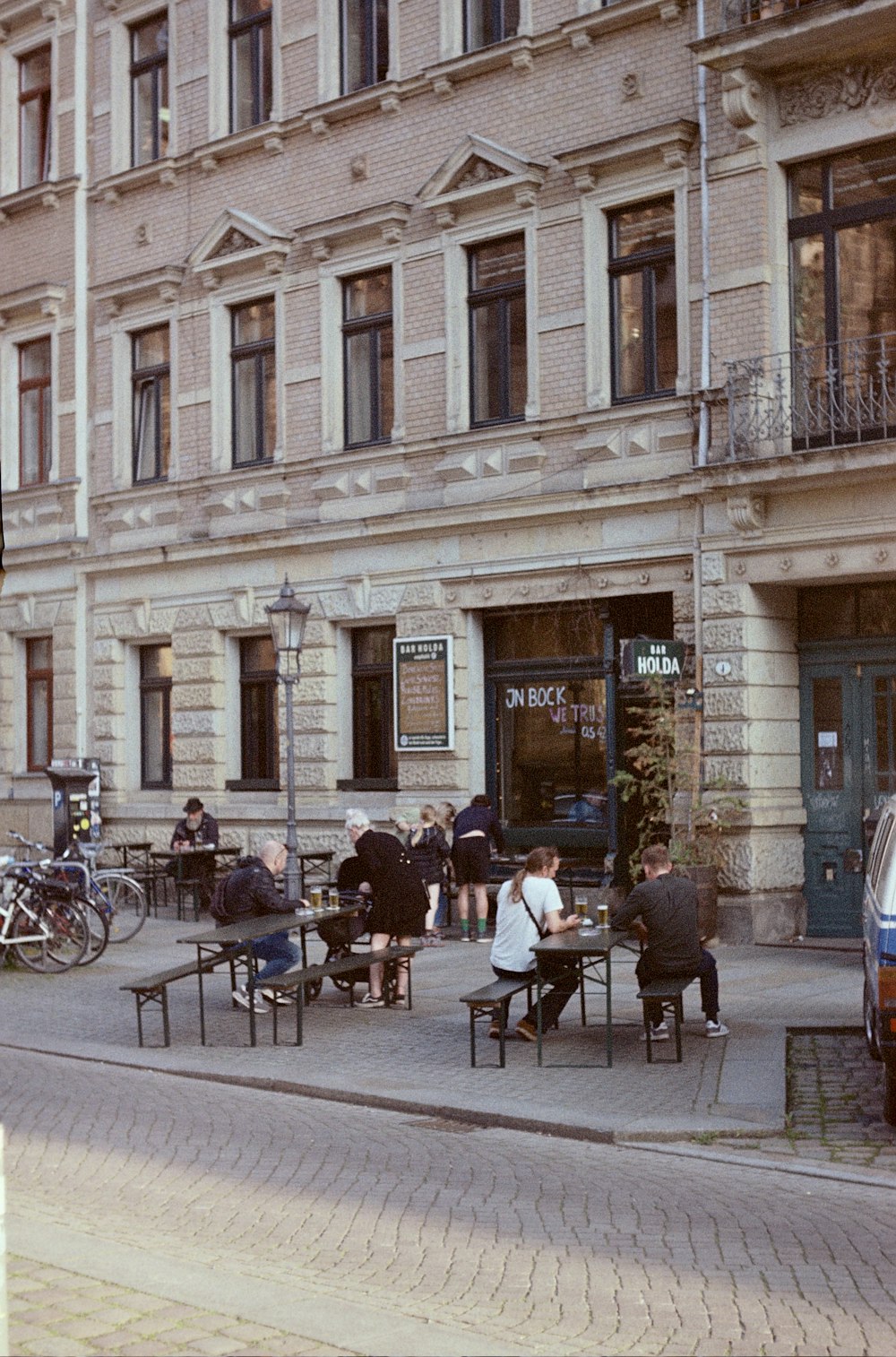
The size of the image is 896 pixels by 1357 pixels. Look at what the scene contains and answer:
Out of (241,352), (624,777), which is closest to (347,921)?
(624,777)

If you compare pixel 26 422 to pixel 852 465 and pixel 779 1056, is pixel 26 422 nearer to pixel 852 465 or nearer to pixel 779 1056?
pixel 852 465

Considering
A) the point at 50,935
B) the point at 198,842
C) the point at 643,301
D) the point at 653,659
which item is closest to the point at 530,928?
the point at 653,659

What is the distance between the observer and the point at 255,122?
23234 mm

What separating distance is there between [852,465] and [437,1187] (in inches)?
383

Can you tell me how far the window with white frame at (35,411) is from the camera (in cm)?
2639

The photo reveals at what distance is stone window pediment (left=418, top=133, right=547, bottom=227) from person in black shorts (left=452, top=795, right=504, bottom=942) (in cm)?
663

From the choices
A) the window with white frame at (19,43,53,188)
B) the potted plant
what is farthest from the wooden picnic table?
the window with white frame at (19,43,53,188)

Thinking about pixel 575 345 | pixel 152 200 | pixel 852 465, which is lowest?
pixel 852 465

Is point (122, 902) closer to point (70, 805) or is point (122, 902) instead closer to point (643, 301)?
point (70, 805)

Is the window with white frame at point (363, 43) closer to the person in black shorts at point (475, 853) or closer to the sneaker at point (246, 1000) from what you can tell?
the person in black shorts at point (475, 853)

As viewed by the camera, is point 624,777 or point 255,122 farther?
point 255,122

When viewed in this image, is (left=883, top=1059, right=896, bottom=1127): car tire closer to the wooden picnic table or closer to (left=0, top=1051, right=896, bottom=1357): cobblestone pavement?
(left=0, top=1051, right=896, bottom=1357): cobblestone pavement

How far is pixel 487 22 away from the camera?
67.4ft

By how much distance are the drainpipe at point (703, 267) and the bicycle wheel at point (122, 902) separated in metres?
7.27
